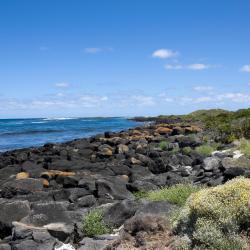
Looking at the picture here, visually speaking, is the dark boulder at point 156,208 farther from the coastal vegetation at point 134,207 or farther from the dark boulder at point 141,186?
the dark boulder at point 141,186

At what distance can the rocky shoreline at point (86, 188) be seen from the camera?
1094 centimetres

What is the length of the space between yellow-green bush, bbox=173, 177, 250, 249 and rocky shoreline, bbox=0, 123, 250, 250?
0.90 meters

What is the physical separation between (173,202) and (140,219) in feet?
10.1

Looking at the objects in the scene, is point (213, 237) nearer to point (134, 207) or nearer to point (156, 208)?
point (156, 208)

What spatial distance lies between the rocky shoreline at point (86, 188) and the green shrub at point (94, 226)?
0.14 m

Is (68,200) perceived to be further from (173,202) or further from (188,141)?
(188,141)

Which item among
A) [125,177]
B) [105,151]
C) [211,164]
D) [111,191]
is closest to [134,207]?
[111,191]

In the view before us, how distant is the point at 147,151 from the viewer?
30.3 m

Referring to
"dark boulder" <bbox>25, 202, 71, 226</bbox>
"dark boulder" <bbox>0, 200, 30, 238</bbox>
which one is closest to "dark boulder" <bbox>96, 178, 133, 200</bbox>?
"dark boulder" <bbox>25, 202, 71, 226</bbox>

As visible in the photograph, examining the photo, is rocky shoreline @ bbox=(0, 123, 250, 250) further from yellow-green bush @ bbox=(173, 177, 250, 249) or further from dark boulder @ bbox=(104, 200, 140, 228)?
yellow-green bush @ bbox=(173, 177, 250, 249)

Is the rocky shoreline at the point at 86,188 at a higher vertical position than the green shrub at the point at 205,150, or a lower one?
lower

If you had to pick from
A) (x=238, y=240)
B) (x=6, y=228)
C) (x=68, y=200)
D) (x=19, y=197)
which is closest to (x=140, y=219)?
(x=238, y=240)

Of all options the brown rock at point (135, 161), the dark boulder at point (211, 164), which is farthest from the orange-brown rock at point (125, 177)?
the brown rock at point (135, 161)

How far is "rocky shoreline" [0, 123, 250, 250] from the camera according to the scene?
10.9m
